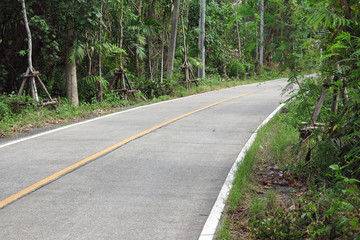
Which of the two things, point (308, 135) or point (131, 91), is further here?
point (131, 91)

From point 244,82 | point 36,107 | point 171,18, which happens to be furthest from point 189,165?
point 244,82

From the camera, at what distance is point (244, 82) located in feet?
109

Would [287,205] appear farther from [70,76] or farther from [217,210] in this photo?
[70,76]

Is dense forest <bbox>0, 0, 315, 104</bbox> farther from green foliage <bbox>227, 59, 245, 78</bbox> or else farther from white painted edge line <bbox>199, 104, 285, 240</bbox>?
green foliage <bbox>227, 59, 245, 78</bbox>

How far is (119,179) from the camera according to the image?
6980mm

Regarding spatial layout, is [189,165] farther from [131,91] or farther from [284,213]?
[131,91]

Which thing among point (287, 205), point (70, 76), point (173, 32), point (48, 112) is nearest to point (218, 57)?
point (173, 32)

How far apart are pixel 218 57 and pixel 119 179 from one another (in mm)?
28250

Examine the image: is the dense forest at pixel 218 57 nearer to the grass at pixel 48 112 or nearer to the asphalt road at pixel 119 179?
the grass at pixel 48 112

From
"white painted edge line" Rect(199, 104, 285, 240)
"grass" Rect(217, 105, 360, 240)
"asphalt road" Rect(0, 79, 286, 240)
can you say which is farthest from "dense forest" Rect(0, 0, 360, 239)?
"asphalt road" Rect(0, 79, 286, 240)

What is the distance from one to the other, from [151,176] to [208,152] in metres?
2.11

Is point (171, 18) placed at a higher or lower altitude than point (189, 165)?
higher

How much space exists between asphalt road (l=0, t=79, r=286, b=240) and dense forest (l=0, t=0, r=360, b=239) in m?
1.59

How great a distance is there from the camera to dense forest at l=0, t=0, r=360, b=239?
224 inches
